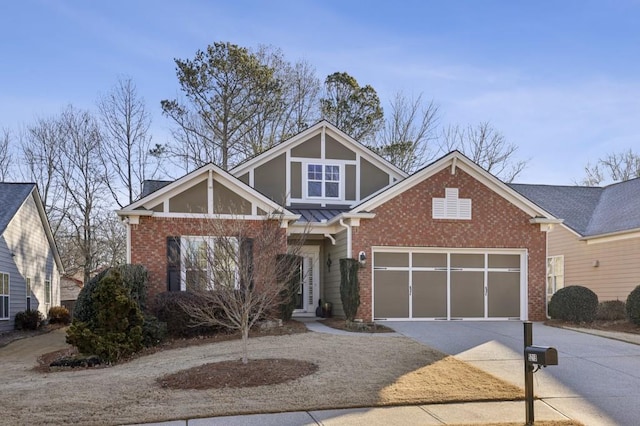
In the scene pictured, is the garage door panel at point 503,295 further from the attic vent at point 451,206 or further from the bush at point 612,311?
the bush at point 612,311

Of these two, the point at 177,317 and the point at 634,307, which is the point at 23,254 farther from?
the point at 634,307

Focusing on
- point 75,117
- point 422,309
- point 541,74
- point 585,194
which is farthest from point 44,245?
point 585,194

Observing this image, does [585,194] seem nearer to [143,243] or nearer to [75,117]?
[143,243]

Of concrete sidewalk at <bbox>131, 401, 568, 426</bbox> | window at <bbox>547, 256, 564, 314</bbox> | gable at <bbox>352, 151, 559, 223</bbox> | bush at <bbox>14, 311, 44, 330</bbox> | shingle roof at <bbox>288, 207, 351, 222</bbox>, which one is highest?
gable at <bbox>352, 151, 559, 223</bbox>

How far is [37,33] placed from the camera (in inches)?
569

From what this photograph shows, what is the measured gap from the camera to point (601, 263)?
2097cm

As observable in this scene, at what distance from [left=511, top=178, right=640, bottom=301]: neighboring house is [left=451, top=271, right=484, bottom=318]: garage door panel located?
17.6ft

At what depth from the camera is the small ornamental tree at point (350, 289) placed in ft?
54.7

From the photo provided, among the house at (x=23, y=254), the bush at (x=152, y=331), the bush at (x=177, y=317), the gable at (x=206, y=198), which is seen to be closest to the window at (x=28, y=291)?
the house at (x=23, y=254)

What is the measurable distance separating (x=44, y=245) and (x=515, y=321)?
19.8 metres

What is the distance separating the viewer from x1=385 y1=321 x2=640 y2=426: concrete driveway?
811 cm

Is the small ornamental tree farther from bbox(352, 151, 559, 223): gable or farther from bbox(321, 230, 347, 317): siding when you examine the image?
bbox(352, 151, 559, 223): gable

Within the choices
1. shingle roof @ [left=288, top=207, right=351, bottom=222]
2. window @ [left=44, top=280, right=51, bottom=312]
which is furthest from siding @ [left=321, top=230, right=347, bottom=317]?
window @ [left=44, top=280, right=51, bottom=312]

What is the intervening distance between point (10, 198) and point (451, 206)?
52.4 ft
